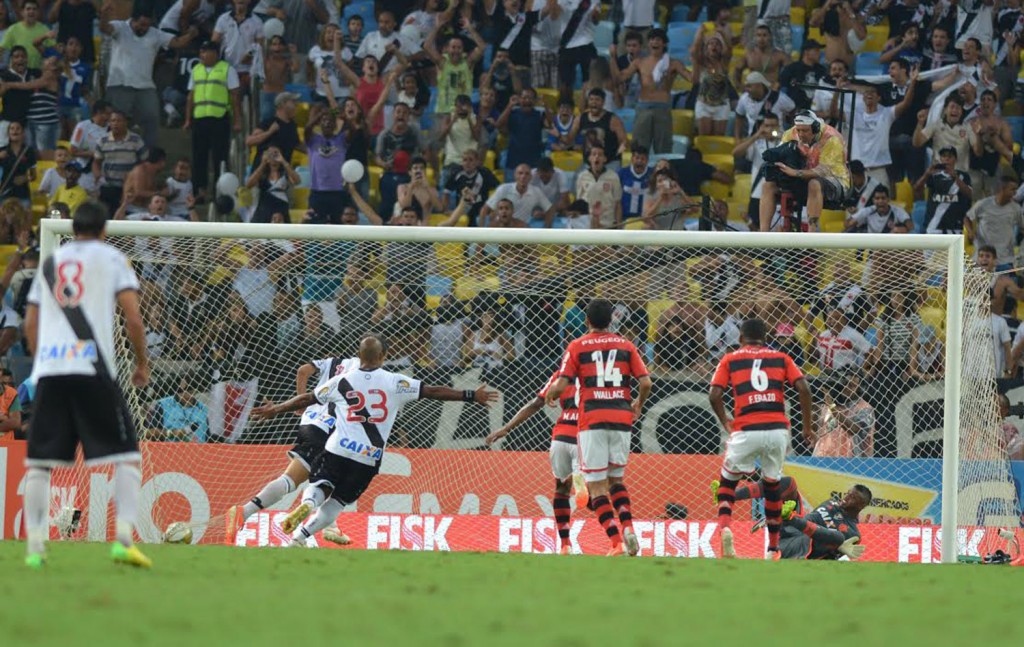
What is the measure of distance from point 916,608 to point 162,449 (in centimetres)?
951

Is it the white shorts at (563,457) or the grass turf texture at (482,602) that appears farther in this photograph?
the white shorts at (563,457)

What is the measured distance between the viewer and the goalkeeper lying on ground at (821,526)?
14.2 m

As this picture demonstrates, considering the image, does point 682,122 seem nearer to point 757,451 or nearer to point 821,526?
point 821,526

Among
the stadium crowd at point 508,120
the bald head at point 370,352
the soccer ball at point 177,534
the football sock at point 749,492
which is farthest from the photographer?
the stadium crowd at point 508,120

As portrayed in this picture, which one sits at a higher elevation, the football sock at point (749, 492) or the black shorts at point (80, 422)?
the black shorts at point (80, 422)

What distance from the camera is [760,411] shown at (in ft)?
42.7

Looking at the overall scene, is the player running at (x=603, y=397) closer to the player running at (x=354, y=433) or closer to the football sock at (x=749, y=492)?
the player running at (x=354, y=433)

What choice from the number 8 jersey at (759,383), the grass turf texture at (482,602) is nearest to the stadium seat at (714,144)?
the number 8 jersey at (759,383)

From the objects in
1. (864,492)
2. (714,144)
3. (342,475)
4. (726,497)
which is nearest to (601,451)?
(726,497)

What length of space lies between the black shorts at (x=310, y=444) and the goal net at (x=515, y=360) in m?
1.61

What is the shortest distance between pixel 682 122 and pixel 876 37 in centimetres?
301

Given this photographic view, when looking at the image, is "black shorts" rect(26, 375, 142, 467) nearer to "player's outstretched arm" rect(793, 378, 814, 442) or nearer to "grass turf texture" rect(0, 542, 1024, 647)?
"grass turf texture" rect(0, 542, 1024, 647)

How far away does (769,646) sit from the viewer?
5758mm

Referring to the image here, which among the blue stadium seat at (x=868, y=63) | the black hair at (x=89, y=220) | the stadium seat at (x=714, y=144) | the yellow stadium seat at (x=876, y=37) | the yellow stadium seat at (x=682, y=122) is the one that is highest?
the yellow stadium seat at (x=876, y=37)
